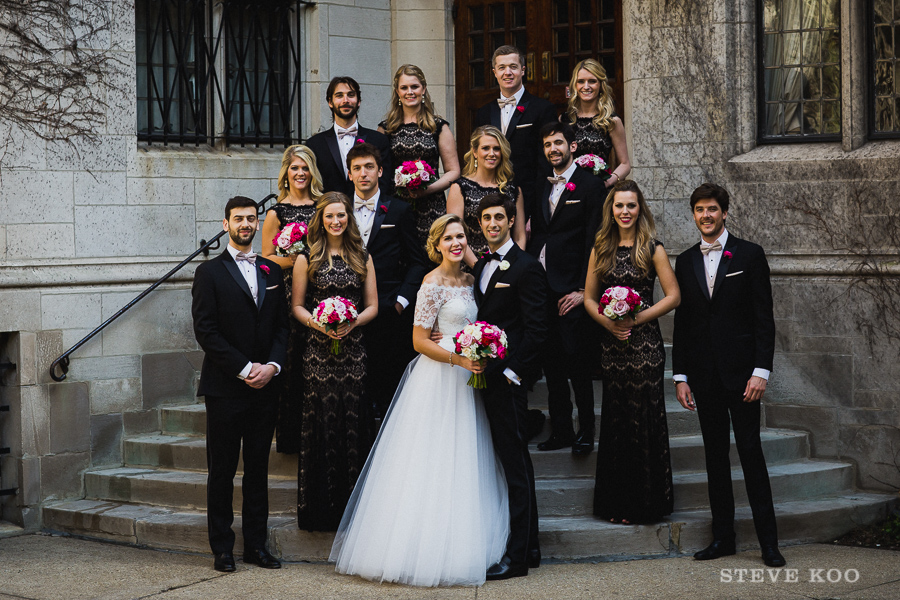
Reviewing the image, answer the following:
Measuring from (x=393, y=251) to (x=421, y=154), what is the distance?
0.82 m

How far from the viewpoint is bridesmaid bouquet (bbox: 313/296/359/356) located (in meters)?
6.22

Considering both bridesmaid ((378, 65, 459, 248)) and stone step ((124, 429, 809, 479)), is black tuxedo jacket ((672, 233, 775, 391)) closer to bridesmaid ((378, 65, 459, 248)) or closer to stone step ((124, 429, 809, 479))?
stone step ((124, 429, 809, 479))

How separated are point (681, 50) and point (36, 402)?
219 inches

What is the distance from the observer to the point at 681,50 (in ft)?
28.9

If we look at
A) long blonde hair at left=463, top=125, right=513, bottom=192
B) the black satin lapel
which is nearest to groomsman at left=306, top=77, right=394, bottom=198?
long blonde hair at left=463, top=125, right=513, bottom=192

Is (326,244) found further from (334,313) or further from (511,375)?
(511,375)

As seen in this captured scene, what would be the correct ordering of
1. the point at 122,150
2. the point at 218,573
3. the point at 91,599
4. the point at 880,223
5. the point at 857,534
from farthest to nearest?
the point at 122,150
the point at 880,223
the point at 857,534
the point at 218,573
the point at 91,599

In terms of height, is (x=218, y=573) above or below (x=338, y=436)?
below

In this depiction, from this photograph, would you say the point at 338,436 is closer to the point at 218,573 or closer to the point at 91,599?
the point at 218,573

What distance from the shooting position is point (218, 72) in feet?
30.4

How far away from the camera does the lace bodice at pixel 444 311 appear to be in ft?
20.3

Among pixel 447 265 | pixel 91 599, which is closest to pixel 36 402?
pixel 91 599

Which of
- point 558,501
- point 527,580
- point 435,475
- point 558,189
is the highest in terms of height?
point 558,189

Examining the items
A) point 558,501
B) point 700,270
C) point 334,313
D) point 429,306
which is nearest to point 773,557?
point 558,501
